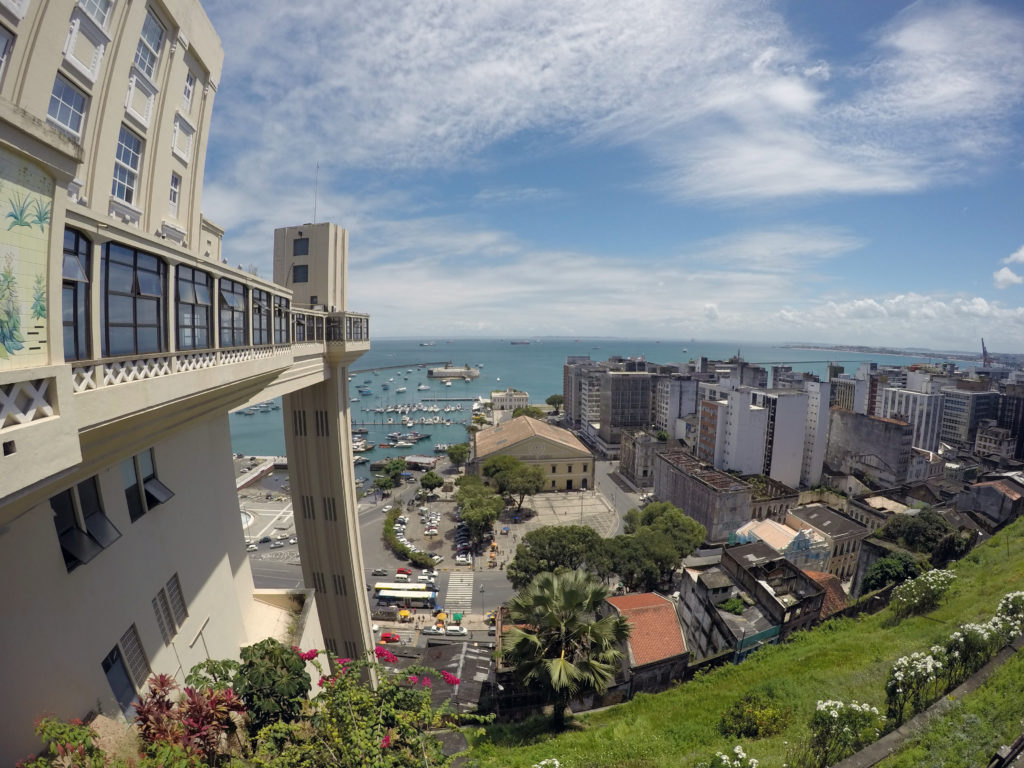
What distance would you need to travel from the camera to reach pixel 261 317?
28.9ft

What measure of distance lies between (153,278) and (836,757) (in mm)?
12538

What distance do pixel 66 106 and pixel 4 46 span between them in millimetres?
1331

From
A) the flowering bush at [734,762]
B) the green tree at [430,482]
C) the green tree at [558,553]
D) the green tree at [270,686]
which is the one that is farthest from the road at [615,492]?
the green tree at [270,686]

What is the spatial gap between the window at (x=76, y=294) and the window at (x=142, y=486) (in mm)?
3835

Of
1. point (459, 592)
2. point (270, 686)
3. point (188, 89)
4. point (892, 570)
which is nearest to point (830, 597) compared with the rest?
point (892, 570)

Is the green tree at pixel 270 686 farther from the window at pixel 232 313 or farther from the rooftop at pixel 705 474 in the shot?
the rooftop at pixel 705 474

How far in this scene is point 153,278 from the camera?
17.4 ft

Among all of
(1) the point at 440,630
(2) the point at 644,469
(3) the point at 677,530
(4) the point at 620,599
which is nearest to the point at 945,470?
(2) the point at 644,469

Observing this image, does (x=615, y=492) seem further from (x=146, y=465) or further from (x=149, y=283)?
(x=149, y=283)

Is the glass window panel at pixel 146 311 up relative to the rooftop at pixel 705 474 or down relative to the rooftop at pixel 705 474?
up

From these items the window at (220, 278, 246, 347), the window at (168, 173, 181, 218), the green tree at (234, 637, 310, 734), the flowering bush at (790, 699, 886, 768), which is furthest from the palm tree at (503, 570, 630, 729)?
the window at (168, 173, 181, 218)

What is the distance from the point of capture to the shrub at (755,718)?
32.6ft

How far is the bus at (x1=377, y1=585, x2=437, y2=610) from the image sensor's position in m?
30.2

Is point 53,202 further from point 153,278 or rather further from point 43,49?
point 43,49
